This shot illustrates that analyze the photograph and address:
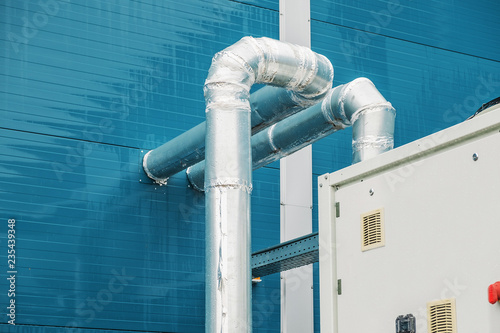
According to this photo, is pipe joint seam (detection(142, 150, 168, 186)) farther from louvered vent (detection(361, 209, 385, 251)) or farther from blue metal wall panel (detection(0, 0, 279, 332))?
louvered vent (detection(361, 209, 385, 251))

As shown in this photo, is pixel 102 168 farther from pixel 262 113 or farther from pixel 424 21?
pixel 424 21

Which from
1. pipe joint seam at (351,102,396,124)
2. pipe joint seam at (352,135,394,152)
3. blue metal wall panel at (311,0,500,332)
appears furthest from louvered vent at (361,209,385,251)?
blue metal wall panel at (311,0,500,332)

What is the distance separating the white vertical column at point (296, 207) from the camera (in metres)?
8.99

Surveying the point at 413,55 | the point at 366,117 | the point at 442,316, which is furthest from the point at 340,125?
the point at 442,316

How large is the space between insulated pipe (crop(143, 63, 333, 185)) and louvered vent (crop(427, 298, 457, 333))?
3.16 m

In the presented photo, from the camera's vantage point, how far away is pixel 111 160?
8344 millimetres

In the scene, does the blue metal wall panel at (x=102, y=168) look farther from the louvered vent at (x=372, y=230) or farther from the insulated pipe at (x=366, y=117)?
the louvered vent at (x=372, y=230)

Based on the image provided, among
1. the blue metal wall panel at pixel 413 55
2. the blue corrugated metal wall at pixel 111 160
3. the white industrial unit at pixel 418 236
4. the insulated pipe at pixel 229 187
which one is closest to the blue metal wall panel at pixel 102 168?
the blue corrugated metal wall at pixel 111 160

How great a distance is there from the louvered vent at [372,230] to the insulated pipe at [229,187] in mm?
1507

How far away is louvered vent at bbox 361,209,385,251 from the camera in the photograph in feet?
15.3

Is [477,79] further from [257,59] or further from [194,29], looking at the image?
[257,59]

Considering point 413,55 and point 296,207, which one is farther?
point 413,55

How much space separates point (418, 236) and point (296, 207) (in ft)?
15.9

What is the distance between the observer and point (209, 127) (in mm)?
6406
